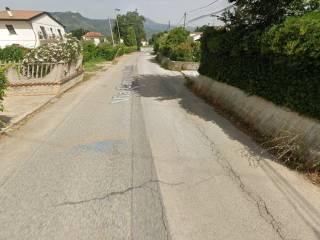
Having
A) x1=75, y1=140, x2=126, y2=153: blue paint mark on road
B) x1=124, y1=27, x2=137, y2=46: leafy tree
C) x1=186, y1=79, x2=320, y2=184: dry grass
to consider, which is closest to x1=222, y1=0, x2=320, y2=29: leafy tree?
x1=186, y1=79, x2=320, y2=184: dry grass

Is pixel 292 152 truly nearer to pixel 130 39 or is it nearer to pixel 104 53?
pixel 104 53

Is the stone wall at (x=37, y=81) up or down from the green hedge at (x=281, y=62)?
down

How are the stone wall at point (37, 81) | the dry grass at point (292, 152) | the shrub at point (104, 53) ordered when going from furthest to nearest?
the shrub at point (104, 53) < the stone wall at point (37, 81) < the dry grass at point (292, 152)

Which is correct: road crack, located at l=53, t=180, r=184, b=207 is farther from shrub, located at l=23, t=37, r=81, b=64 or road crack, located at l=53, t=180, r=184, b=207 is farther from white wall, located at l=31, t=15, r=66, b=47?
white wall, located at l=31, t=15, r=66, b=47

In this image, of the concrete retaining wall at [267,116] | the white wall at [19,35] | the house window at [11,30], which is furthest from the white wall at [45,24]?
the concrete retaining wall at [267,116]

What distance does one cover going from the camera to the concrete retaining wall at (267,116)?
531 cm

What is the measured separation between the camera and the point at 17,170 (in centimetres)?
534

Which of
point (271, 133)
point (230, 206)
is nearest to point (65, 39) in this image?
point (271, 133)

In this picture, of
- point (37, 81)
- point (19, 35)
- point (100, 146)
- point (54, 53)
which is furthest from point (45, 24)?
point (100, 146)

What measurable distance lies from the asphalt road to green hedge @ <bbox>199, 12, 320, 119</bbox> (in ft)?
4.66

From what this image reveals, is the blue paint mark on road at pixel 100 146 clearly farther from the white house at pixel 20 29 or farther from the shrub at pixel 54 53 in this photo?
the white house at pixel 20 29

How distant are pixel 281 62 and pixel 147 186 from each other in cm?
424

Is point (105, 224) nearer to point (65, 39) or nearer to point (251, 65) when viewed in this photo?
point (251, 65)

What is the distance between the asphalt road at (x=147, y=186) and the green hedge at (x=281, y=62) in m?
1.42
